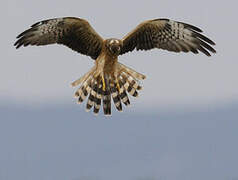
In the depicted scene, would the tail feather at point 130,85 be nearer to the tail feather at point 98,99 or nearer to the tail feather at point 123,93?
the tail feather at point 123,93

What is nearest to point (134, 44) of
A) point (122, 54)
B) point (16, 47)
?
point (122, 54)

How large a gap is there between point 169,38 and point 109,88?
1402 mm

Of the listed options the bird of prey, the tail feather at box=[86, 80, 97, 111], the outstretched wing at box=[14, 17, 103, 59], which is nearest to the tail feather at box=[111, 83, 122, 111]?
the bird of prey

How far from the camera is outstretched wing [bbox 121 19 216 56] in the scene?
1266 centimetres

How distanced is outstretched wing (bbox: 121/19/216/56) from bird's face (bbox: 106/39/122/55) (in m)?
0.49

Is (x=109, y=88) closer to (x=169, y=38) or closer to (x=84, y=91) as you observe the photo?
(x=84, y=91)

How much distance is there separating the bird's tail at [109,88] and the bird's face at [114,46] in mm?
741

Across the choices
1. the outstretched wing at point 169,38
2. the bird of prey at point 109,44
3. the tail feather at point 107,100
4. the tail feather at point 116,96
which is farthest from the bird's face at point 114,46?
the tail feather at point 116,96

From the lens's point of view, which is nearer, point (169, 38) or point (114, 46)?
point (114, 46)

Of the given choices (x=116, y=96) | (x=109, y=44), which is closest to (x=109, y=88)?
(x=116, y=96)

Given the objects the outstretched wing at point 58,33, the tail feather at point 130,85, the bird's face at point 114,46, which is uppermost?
the outstretched wing at point 58,33

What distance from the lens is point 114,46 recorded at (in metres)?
12.0

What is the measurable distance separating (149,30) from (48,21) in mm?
1785

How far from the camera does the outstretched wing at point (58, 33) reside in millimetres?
12164
